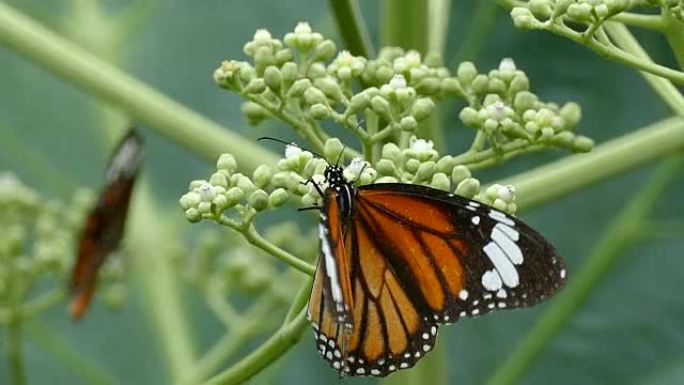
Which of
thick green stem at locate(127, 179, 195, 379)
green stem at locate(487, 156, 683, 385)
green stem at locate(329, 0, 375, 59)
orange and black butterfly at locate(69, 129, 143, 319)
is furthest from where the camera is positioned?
thick green stem at locate(127, 179, 195, 379)

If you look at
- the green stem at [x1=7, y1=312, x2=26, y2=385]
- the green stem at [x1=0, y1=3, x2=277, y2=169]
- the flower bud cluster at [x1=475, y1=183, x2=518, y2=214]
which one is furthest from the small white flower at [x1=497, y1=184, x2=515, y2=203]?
the green stem at [x1=7, y1=312, x2=26, y2=385]

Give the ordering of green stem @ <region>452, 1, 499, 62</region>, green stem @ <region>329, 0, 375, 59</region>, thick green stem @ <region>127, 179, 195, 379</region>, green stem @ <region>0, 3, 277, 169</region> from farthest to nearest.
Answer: thick green stem @ <region>127, 179, 195, 379</region>
green stem @ <region>452, 1, 499, 62</region>
green stem @ <region>0, 3, 277, 169</region>
green stem @ <region>329, 0, 375, 59</region>

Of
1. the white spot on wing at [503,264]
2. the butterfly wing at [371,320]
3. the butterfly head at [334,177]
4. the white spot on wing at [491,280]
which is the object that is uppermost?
the butterfly head at [334,177]

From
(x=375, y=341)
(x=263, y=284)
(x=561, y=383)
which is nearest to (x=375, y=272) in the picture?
(x=375, y=341)

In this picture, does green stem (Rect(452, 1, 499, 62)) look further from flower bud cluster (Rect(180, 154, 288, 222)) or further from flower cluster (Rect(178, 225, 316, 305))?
flower bud cluster (Rect(180, 154, 288, 222))

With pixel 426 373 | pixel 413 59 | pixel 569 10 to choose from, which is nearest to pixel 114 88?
pixel 413 59

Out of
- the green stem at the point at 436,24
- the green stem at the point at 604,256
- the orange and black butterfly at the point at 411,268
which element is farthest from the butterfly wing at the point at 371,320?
the green stem at the point at 604,256

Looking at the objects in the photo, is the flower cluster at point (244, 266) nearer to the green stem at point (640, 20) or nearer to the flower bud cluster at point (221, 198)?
the flower bud cluster at point (221, 198)
